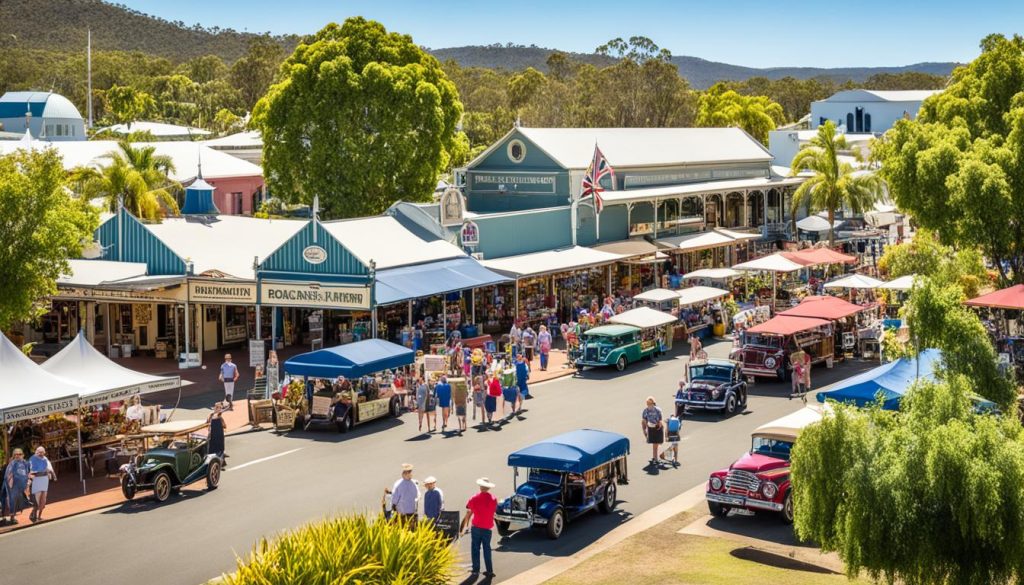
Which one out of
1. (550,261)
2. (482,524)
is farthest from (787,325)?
(482,524)

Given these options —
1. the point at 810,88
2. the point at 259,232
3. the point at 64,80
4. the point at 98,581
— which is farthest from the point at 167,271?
the point at 810,88

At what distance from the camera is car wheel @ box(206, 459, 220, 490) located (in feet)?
74.8

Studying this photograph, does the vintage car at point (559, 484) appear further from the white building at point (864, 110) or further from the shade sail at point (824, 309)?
the white building at point (864, 110)

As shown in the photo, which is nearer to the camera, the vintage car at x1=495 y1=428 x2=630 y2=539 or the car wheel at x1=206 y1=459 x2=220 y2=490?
the vintage car at x1=495 y1=428 x2=630 y2=539

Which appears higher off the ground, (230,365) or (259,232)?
(259,232)

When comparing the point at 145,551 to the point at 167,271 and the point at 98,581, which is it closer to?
the point at 98,581

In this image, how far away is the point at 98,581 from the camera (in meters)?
17.6

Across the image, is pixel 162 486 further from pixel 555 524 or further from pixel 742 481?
pixel 742 481

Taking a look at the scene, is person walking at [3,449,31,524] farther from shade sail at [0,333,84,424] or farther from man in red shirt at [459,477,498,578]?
man in red shirt at [459,477,498,578]

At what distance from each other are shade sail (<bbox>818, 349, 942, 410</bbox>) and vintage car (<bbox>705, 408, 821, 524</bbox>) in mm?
3024

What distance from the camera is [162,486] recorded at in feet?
72.3

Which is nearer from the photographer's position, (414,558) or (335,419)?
(414,558)

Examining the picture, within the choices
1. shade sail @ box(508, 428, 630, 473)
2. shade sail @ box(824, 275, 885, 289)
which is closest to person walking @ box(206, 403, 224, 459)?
shade sail @ box(508, 428, 630, 473)

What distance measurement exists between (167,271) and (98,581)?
19376mm
